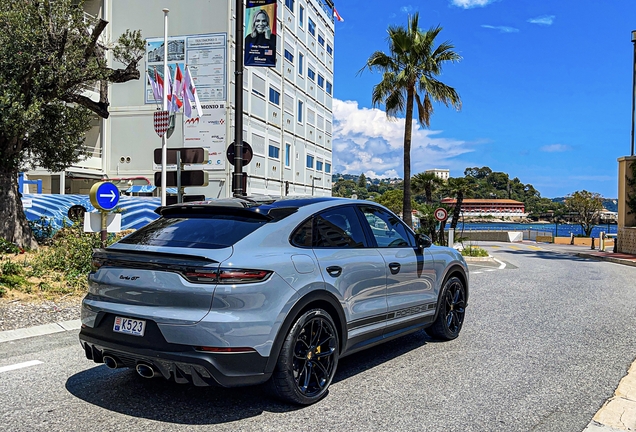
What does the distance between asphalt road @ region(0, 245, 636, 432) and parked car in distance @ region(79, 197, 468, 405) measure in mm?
344

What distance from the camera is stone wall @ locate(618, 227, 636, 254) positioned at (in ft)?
87.1

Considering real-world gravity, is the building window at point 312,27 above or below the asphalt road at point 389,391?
above

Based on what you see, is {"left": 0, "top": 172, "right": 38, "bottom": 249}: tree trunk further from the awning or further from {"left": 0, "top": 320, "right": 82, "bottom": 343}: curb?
the awning

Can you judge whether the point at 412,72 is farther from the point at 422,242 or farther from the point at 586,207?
the point at 586,207

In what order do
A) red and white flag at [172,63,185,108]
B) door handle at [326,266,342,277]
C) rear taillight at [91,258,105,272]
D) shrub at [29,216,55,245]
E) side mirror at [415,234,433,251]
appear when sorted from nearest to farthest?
1. rear taillight at [91,258,105,272]
2. door handle at [326,266,342,277]
3. side mirror at [415,234,433,251]
4. shrub at [29,216,55,245]
5. red and white flag at [172,63,185,108]

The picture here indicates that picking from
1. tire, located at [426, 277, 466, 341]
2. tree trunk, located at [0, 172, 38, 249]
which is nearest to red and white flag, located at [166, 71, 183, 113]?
tree trunk, located at [0, 172, 38, 249]

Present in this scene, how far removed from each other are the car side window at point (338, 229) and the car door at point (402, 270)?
0.21 metres

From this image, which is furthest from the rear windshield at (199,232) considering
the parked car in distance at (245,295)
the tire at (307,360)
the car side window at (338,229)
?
the tire at (307,360)

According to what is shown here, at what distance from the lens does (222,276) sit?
3.80m

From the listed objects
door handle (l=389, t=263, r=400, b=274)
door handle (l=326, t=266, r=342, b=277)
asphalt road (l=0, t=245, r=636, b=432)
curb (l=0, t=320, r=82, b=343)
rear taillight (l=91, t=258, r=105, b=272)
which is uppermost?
rear taillight (l=91, t=258, r=105, b=272)

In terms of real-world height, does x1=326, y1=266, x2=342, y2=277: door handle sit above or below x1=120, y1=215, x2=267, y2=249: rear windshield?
below

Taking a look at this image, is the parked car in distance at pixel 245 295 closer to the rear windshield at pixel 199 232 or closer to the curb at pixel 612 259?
the rear windshield at pixel 199 232

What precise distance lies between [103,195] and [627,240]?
26.5 m

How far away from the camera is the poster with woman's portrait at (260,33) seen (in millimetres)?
11641
